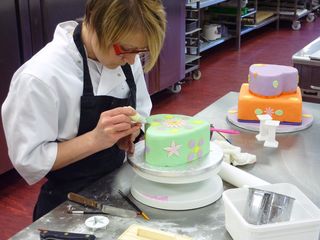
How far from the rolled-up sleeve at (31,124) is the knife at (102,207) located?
103 mm

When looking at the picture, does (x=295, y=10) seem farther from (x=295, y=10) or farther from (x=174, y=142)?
(x=174, y=142)

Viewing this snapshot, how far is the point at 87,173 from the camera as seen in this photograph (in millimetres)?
1425

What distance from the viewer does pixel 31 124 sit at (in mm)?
1229

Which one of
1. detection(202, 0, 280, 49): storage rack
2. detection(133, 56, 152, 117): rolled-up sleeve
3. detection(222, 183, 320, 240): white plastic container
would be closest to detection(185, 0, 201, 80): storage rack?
detection(202, 0, 280, 49): storage rack

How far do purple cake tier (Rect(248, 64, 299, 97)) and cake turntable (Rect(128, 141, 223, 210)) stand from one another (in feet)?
1.61

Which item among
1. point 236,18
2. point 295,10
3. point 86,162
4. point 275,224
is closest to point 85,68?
point 86,162

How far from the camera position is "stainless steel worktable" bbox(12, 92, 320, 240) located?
45.1 inches

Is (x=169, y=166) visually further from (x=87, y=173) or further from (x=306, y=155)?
(x=306, y=155)

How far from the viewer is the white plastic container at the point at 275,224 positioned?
3.42 ft

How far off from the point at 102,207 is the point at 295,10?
5.89 m

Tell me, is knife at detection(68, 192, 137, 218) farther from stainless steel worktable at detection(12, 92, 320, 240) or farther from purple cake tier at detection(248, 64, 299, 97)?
purple cake tier at detection(248, 64, 299, 97)

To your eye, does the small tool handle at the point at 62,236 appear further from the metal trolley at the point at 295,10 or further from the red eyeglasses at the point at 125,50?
the metal trolley at the point at 295,10

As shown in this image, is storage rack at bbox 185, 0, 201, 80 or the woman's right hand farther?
storage rack at bbox 185, 0, 201, 80

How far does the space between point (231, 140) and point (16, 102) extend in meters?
0.71
